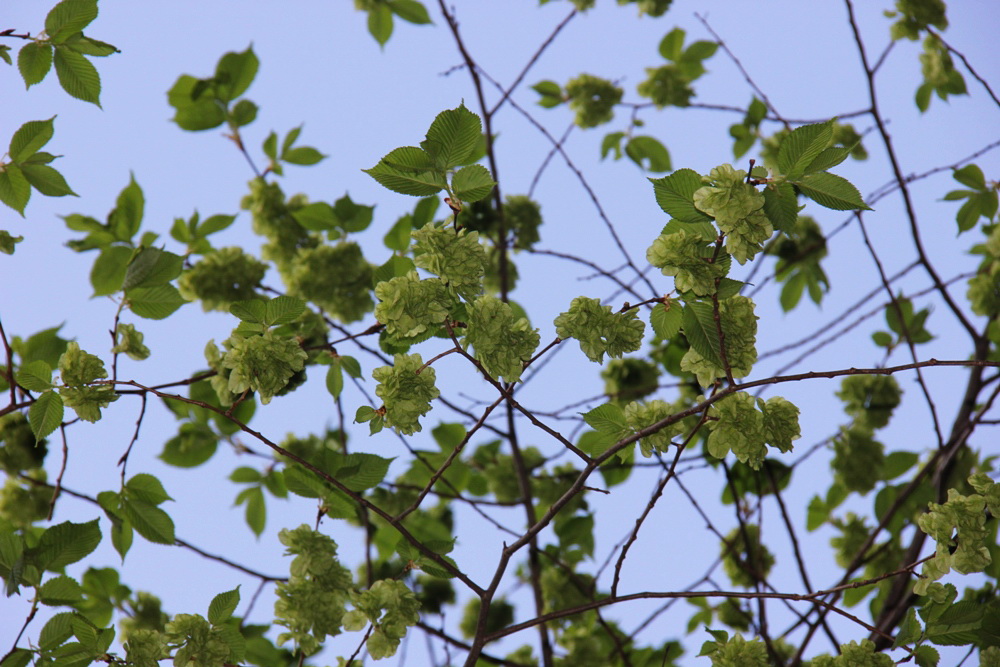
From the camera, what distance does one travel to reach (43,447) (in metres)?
2.60

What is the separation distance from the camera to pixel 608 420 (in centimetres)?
170

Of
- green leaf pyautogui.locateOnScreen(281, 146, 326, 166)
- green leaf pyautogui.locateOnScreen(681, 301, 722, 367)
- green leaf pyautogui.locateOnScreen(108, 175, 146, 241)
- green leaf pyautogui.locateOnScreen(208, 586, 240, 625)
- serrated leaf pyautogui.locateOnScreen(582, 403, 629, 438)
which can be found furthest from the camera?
green leaf pyautogui.locateOnScreen(281, 146, 326, 166)

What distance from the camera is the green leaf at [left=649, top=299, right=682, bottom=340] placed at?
1545 mm

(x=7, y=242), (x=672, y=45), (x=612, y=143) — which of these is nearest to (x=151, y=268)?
(x=7, y=242)

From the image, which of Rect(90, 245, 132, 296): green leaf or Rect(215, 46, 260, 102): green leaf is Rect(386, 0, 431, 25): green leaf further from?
Rect(90, 245, 132, 296): green leaf

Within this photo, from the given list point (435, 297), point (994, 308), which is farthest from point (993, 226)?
point (435, 297)

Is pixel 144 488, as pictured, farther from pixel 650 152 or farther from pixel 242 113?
pixel 650 152

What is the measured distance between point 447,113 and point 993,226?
9.30ft

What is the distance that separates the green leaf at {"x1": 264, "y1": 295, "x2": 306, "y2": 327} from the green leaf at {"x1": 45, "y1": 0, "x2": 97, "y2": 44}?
40.5 inches

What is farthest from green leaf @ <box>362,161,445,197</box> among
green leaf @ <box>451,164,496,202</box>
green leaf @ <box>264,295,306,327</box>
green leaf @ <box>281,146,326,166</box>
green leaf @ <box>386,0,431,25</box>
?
green leaf @ <box>386,0,431,25</box>

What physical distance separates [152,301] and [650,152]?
2.39 m

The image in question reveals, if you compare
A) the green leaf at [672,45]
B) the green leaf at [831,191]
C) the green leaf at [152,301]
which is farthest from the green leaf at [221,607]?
the green leaf at [672,45]

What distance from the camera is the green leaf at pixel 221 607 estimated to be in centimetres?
178

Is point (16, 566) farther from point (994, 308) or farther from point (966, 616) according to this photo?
point (994, 308)
